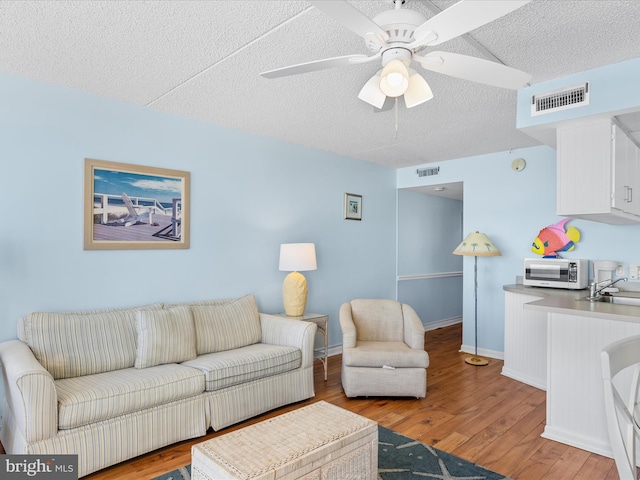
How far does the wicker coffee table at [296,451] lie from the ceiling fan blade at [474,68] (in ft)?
5.70

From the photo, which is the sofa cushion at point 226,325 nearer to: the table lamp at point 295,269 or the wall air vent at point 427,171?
the table lamp at point 295,269

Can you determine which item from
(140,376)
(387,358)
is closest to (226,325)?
(140,376)

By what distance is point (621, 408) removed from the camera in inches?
48.3

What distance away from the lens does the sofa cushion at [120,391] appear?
2.17 m

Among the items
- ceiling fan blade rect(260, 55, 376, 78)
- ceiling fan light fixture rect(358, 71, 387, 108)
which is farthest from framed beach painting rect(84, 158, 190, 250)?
ceiling fan light fixture rect(358, 71, 387, 108)

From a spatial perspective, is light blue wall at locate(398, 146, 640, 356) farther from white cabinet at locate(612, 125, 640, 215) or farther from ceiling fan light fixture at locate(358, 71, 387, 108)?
ceiling fan light fixture at locate(358, 71, 387, 108)

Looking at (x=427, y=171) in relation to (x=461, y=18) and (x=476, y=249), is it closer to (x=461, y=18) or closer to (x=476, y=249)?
(x=476, y=249)

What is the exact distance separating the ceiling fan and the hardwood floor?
2154 millimetres

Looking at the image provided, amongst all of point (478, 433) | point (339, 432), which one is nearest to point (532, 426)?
point (478, 433)

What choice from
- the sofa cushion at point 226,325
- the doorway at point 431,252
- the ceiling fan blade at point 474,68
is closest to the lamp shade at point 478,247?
the doorway at point 431,252

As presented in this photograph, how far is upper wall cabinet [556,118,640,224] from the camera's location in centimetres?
260

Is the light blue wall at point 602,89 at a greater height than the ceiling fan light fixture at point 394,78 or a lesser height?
greater

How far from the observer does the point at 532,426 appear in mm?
2889

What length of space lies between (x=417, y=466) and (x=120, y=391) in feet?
5.86
